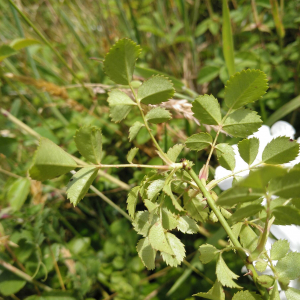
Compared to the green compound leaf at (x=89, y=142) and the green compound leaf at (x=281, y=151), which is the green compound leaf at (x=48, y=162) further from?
the green compound leaf at (x=281, y=151)

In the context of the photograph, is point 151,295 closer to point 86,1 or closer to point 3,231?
point 3,231

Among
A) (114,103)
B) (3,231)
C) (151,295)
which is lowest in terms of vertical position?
(151,295)

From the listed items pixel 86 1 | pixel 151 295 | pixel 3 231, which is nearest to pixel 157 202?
pixel 151 295

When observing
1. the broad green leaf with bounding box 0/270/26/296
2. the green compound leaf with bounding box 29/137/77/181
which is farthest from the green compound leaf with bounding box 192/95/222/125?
the broad green leaf with bounding box 0/270/26/296

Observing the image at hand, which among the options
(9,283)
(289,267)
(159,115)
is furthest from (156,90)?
(9,283)

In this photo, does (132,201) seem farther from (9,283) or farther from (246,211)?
(9,283)

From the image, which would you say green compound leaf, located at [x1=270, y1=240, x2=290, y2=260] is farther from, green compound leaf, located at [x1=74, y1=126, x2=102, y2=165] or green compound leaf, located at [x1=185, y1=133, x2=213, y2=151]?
green compound leaf, located at [x1=74, y1=126, x2=102, y2=165]
